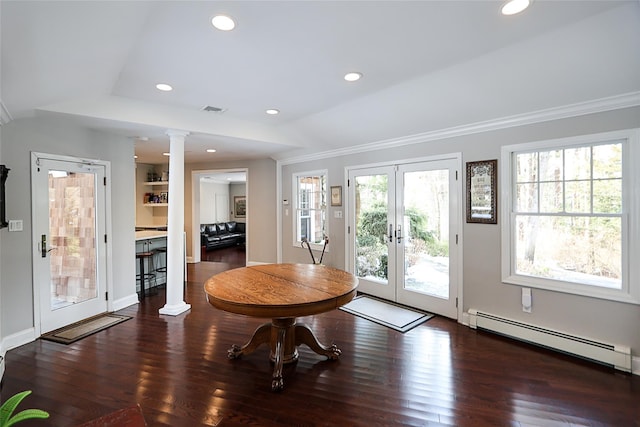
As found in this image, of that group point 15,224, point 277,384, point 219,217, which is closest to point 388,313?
point 277,384

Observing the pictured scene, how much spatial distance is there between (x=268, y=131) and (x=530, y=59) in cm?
330

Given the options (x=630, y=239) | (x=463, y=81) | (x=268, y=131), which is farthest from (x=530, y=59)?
(x=268, y=131)

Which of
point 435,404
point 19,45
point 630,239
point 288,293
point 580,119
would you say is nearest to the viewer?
point 19,45

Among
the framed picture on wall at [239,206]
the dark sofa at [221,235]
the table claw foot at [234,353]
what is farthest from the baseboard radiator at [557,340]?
the framed picture on wall at [239,206]

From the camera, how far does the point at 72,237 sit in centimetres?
356

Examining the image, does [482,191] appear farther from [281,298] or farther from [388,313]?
[281,298]

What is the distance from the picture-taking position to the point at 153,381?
239 cm

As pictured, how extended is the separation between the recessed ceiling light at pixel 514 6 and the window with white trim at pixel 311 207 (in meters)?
3.64

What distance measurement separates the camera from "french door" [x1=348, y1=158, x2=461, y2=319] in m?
3.74

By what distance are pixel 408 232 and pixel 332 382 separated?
238cm

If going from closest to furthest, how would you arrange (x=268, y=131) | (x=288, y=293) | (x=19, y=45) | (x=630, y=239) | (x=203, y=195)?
(x=19, y=45) < (x=288, y=293) < (x=630, y=239) < (x=268, y=131) < (x=203, y=195)

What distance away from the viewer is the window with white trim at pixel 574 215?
8.53 feet

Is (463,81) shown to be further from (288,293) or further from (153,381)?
(153,381)

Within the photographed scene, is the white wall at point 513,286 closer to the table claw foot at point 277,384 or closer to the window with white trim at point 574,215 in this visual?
the window with white trim at point 574,215
